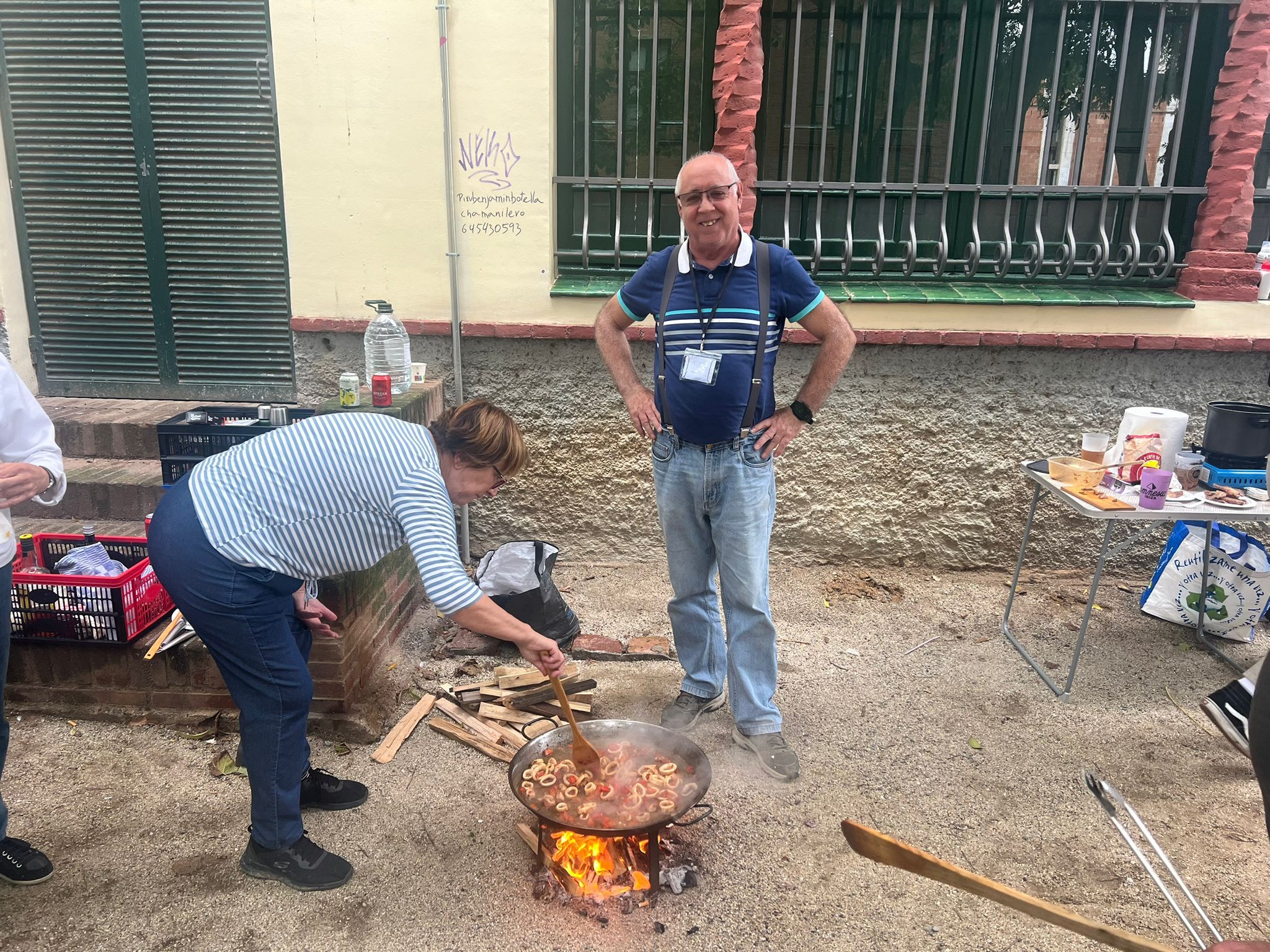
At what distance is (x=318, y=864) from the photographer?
10.0 feet

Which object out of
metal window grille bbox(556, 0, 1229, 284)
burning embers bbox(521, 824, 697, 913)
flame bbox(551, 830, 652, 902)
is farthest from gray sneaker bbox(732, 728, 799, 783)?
metal window grille bbox(556, 0, 1229, 284)

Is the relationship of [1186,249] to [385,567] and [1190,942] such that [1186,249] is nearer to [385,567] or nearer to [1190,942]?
[1190,942]

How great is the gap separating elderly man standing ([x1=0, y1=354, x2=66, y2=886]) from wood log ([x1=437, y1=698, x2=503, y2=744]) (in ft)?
5.23

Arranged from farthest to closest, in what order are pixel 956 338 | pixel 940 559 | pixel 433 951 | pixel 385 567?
pixel 940 559 → pixel 956 338 → pixel 385 567 → pixel 433 951

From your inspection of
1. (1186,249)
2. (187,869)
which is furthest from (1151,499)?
(187,869)

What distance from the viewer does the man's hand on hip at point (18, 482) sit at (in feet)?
9.02

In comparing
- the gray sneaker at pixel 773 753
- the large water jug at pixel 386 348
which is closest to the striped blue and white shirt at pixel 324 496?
the gray sneaker at pixel 773 753

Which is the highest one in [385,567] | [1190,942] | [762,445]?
[762,445]

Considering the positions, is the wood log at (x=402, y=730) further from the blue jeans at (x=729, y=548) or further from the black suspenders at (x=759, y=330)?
the black suspenders at (x=759, y=330)

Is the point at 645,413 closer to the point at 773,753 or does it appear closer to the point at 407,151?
the point at 773,753

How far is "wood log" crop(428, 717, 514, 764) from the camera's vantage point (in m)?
3.83

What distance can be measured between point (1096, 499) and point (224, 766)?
414 centimetres

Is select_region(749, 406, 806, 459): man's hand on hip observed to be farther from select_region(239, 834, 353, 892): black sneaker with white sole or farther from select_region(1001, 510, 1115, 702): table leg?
select_region(239, 834, 353, 892): black sneaker with white sole

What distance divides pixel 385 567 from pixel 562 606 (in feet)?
3.17
